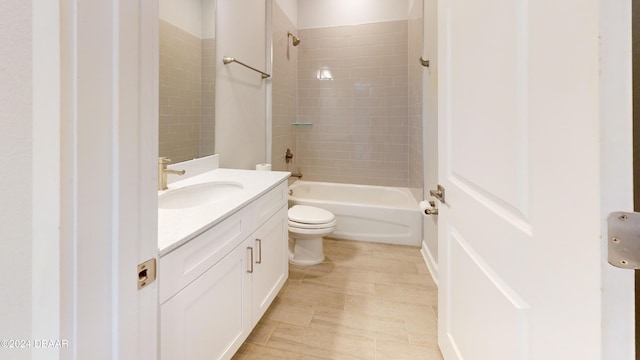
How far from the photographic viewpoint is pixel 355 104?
3.82 metres

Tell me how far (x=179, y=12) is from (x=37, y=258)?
174 centimetres

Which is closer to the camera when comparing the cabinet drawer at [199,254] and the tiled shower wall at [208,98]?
Answer: the cabinet drawer at [199,254]

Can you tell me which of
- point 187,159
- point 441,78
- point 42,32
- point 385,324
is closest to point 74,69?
point 42,32

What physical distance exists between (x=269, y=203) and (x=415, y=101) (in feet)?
7.28

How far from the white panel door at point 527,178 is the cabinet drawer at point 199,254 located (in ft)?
3.00

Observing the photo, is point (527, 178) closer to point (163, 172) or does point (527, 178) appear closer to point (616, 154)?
point (616, 154)

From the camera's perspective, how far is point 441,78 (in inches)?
50.5

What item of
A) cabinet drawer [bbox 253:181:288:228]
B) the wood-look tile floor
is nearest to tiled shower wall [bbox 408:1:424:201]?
the wood-look tile floor

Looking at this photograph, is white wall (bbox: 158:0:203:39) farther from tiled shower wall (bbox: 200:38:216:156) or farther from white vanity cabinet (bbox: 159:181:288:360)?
white vanity cabinet (bbox: 159:181:288:360)

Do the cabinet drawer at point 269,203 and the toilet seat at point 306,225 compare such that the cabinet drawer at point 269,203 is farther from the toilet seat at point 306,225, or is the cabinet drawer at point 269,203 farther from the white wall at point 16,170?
the white wall at point 16,170

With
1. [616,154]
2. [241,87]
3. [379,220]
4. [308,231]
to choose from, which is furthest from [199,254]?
[379,220]

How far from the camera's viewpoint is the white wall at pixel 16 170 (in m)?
0.39

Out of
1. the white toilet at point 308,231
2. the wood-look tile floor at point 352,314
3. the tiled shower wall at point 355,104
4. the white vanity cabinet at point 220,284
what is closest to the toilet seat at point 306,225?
the white toilet at point 308,231

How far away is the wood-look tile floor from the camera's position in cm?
155
